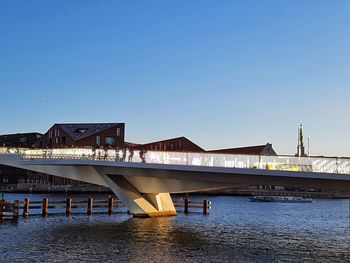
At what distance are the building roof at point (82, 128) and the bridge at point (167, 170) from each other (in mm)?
61894

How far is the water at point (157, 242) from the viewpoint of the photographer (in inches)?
940

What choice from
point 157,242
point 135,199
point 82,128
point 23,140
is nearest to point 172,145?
point 82,128

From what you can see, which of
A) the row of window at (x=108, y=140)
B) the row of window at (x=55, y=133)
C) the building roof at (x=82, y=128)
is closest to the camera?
the row of window at (x=108, y=140)

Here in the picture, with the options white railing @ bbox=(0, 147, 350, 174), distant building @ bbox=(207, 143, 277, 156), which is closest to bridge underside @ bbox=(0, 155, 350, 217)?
white railing @ bbox=(0, 147, 350, 174)

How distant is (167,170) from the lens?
3634cm

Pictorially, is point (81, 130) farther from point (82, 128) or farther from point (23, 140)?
point (23, 140)

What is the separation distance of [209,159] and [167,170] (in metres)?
3.92

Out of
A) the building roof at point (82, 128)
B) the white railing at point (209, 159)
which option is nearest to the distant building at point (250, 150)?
the white railing at point (209, 159)

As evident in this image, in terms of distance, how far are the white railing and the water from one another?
509 centimetres

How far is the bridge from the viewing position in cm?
3061

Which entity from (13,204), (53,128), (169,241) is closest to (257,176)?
(169,241)

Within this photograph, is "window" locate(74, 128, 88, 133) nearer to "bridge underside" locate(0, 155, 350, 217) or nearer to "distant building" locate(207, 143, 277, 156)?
"distant building" locate(207, 143, 277, 156)

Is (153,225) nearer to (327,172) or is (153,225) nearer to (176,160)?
(176,160)

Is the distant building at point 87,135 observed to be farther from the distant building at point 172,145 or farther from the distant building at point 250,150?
the distant building at point 250,150
